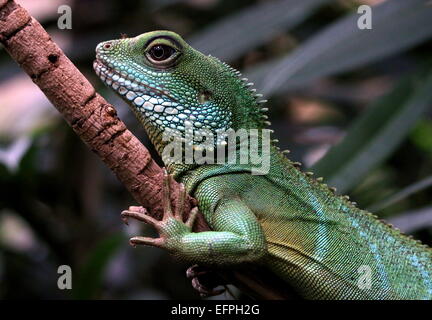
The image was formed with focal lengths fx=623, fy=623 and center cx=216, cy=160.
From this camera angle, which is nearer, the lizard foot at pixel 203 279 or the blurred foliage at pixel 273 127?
the lizard foot at pixel 203 279

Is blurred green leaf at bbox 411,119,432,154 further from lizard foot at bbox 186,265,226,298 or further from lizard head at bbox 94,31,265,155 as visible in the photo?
lizard foot at bbox 186,265,226,298

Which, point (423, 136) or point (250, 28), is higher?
point (250, 28)

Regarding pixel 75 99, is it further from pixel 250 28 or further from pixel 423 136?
pixel 423 136

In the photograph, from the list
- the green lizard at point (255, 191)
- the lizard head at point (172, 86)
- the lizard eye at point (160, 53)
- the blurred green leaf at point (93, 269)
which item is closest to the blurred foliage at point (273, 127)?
the blurred green leaf at point (93, 269)

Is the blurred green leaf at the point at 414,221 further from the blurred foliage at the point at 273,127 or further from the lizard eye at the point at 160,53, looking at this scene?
the lizard eye at the point at 160,53

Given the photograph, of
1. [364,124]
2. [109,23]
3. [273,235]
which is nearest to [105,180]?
[109,23]

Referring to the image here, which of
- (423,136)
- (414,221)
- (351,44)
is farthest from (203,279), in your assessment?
(423,136)
